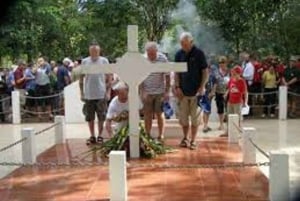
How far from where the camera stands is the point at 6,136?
13703mm

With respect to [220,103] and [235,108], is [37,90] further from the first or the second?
[235,108]

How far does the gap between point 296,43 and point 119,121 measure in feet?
46.3

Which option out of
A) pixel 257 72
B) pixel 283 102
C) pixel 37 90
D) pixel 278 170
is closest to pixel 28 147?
pixel 278 170

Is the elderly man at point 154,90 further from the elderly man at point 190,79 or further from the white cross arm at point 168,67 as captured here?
the white cross arm at point 168,67

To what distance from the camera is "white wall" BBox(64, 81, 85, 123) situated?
16.3m

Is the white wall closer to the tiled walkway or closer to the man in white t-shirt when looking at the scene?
the man in white t-shirt

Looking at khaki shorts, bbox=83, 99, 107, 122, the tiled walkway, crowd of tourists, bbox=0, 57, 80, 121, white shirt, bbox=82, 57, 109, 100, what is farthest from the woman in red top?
→ crowd of tourists, bbox=0, 57, 80, 121

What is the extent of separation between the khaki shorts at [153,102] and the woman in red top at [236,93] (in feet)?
9.85

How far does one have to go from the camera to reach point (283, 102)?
53.4ft

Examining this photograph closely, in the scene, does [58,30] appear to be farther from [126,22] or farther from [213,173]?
[213,173]

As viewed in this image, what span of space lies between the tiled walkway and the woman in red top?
11.6ft

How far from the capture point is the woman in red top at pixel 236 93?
39.0ft

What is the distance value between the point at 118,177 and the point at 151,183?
1001mm

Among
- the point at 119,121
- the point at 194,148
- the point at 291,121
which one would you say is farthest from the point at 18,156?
the point at 291,121
